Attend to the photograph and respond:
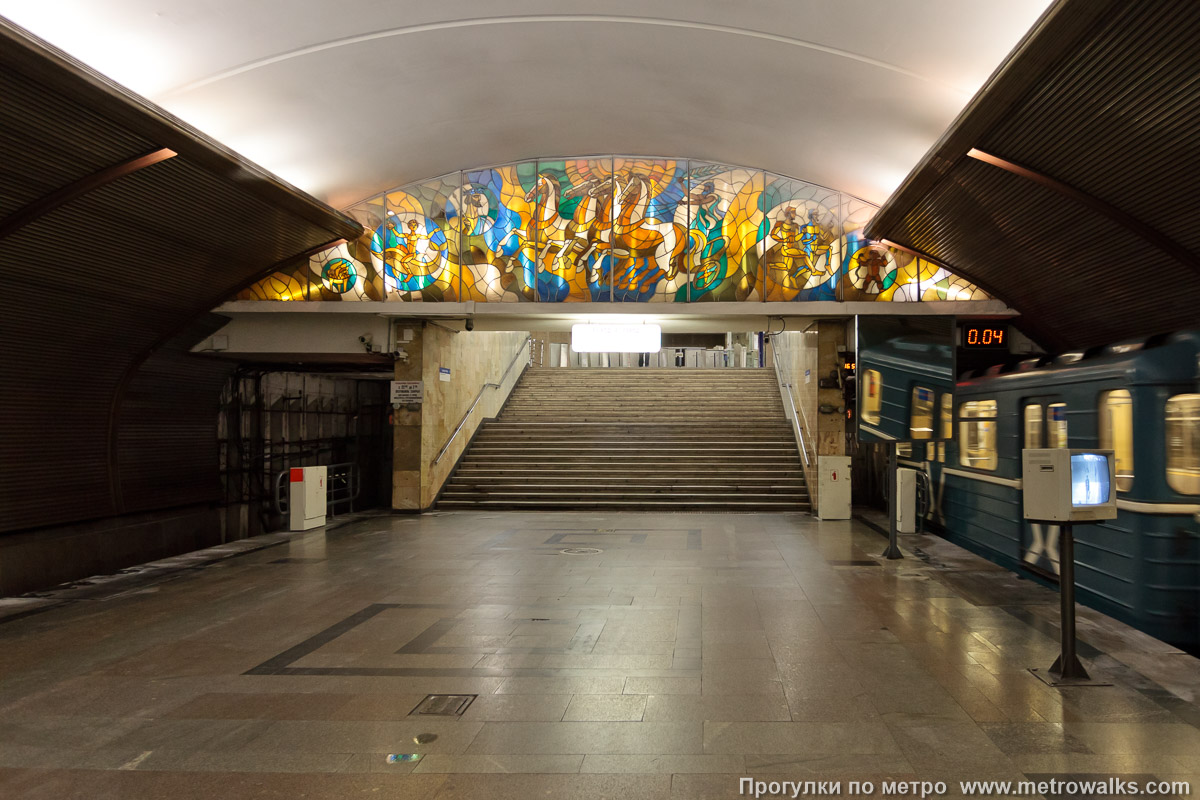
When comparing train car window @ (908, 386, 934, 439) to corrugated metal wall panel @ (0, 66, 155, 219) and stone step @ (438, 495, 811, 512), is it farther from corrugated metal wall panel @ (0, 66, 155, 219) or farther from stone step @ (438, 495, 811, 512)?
corrugated metal wall panel @ (0, 66, 155, 219)

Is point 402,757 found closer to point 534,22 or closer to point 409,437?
point 534,22

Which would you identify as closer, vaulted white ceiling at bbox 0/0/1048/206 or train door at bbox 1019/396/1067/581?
train door at bbox 1019/396/1067/581

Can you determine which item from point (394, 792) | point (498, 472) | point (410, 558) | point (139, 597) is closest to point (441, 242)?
point (498, 472)

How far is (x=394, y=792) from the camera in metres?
3.26

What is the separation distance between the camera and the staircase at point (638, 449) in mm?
13398

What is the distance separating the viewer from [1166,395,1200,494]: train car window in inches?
205

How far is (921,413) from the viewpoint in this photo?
323 inches

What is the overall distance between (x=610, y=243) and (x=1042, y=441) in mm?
7271

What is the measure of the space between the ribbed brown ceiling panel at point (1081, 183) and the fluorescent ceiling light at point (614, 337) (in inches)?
148

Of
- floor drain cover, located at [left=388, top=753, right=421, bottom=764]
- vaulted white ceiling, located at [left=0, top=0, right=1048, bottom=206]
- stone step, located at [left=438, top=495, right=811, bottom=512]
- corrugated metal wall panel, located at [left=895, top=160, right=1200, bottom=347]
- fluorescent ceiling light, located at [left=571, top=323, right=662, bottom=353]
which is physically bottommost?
floor drain cover, located at [left=388, top=753, right=421, bottom=764]

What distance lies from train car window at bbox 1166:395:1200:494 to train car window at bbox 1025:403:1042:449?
1641 mm

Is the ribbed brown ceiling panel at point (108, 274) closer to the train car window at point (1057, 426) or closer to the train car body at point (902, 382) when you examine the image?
the train car body at point (902, 382)

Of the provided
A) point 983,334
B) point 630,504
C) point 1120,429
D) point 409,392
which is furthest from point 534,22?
point 983,334

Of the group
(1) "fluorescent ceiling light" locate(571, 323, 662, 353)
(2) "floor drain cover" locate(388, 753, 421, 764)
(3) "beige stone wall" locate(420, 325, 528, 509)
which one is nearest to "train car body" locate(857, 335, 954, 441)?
(1) "fluorescent ceiling light" locate(571, 323, 662, 353)
